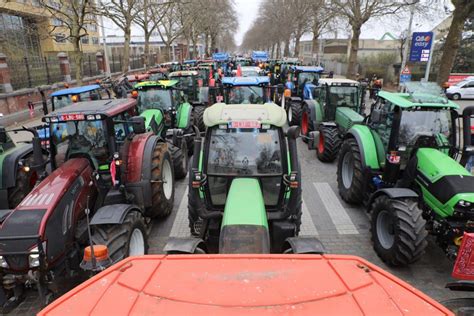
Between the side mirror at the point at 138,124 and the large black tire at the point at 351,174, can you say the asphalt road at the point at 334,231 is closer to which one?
the large black tire at the point at 351,174

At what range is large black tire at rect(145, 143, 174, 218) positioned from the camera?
546cm

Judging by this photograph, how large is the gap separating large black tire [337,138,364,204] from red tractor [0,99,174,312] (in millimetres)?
3662

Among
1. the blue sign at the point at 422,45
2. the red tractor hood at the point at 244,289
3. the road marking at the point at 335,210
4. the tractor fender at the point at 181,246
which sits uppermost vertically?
the blue sign at the point at 422,45

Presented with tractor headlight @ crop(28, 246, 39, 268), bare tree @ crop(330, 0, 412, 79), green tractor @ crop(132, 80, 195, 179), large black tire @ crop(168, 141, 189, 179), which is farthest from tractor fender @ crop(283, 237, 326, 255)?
bare tree @ crop(330, 0, 412, 79)

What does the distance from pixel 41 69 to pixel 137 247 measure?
50.5 feet

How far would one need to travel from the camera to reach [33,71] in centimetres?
1538

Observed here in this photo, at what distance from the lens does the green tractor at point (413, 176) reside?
4246mm

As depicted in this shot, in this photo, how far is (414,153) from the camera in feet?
16.5

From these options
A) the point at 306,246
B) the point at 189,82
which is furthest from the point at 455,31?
the point at 306,246

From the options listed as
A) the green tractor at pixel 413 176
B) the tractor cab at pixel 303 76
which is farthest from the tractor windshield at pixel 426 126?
the tractor cab at pixel 303 76

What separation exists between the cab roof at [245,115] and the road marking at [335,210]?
2.90 meters

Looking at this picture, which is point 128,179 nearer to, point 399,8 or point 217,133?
point 217,133

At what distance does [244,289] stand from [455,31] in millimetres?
12251

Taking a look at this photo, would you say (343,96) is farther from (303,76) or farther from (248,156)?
(248,156)
